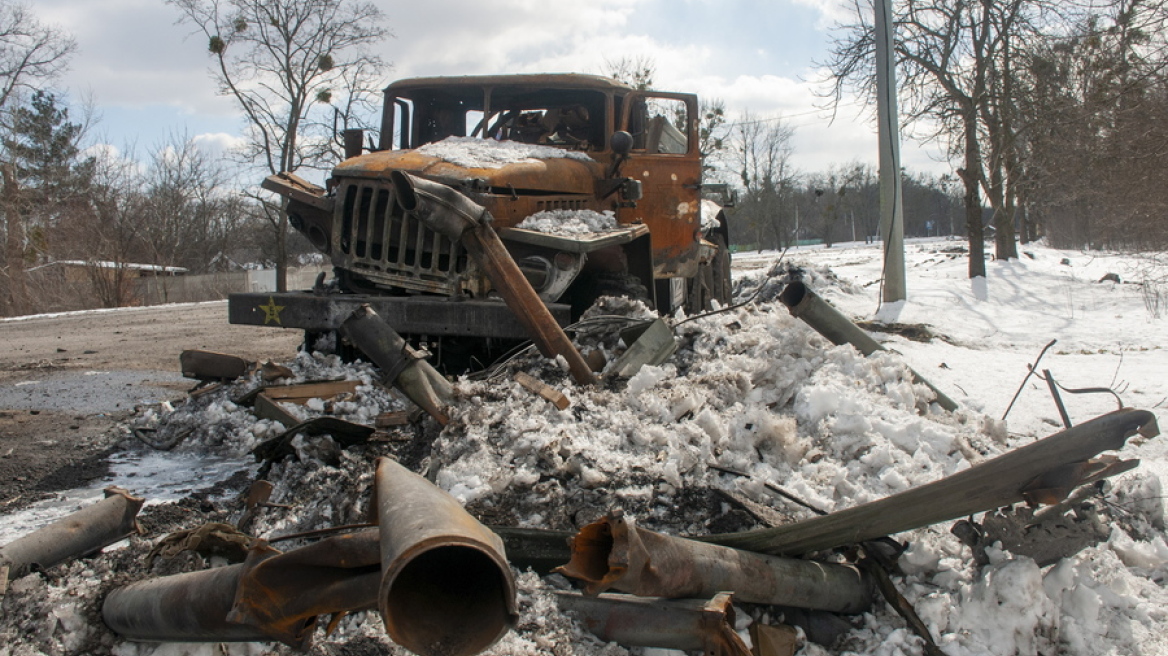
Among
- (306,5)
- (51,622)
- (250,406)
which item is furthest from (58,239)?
(51,622)

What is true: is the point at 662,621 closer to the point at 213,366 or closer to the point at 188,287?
the point at 213,366

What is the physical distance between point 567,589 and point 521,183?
11.8 feet

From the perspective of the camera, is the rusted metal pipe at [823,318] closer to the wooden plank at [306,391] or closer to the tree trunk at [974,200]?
the wooden plank at [306,391]

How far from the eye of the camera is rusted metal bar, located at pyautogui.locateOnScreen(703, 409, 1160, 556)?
7.26 ft

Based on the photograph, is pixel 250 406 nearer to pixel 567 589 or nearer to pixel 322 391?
pixel 322 391

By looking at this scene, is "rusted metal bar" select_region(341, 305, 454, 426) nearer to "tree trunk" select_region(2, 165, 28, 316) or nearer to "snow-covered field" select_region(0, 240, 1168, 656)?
"snow-covered field" select_region(0, 240, 1168, 656)

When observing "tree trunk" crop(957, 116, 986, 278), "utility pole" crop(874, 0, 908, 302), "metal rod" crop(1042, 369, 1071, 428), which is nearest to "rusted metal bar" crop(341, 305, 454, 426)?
"metal rod" crop(1042, 369, 1071, 428)

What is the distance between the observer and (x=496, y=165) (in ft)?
18.3

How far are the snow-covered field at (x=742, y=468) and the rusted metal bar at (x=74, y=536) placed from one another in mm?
75

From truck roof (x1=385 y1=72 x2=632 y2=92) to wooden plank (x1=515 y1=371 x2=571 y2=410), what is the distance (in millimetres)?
3305

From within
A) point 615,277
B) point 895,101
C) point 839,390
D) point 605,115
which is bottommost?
point 839,390

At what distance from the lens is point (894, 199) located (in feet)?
35.3

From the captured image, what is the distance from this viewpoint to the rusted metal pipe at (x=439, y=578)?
1.53m

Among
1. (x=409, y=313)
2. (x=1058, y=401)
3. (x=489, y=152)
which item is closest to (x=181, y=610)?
(x=1058, y=401)
